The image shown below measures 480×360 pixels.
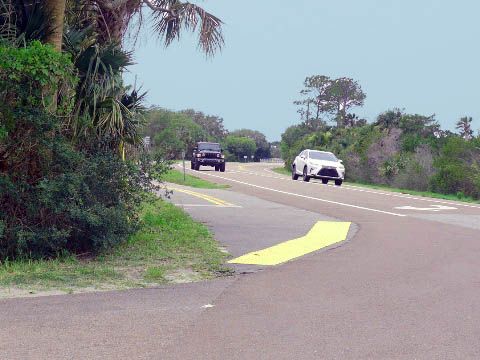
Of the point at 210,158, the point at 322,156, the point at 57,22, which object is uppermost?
the point at 57,22

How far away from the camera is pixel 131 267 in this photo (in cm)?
881

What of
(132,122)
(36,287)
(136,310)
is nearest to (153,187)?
(132,122)

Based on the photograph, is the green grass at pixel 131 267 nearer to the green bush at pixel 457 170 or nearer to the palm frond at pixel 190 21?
the palm frond at pixel 190 21

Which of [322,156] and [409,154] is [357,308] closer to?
[322,156]

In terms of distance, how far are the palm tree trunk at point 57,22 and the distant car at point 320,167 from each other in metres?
25.1

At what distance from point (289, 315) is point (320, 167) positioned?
28.3 metres

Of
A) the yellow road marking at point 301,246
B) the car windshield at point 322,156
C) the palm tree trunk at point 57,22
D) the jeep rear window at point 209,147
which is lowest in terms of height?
the yellow road marking at point 301,246

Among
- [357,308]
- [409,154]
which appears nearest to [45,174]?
[357,308]

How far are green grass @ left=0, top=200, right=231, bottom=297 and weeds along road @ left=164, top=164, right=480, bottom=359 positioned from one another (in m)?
1.00

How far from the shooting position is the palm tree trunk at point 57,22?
32.3 ft

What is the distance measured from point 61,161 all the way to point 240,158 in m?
123

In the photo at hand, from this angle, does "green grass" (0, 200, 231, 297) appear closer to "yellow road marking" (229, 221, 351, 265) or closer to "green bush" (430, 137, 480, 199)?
"yellow road marking" (229, 221, 351, 265)

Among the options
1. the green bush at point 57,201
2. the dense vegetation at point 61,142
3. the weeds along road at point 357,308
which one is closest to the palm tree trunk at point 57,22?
the dense vegetation at point 61,142

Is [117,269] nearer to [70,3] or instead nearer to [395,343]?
[395,343]
